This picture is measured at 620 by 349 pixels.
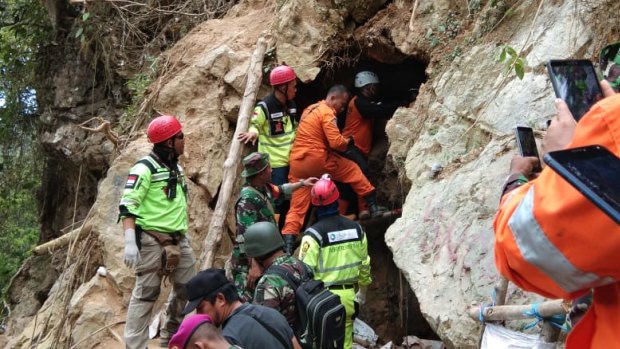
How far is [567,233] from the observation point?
156 cm

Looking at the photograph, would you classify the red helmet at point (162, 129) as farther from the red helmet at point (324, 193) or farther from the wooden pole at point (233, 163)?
the red helmet at point (324, 193)

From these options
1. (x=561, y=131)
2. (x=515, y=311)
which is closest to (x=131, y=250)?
(x=515, y=311)

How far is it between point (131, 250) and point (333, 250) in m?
1.98

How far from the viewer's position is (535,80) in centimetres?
539

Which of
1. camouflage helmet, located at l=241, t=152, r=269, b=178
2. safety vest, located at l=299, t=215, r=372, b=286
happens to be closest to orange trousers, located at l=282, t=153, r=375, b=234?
camouflage helmet, located at l=241, t=152, r=269, b=178

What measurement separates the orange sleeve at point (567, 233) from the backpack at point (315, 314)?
8.65ft

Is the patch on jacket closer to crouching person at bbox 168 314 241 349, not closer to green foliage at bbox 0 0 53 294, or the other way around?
crouching person at bbox 168 314 241 349

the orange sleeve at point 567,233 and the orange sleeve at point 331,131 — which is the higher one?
the orange sleeve at point 567,233

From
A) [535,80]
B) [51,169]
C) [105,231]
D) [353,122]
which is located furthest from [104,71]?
[535,80]

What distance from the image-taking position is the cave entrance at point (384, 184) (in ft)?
26.2

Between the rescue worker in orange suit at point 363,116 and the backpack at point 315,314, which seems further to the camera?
the rescue worker in orange suit at point 363,116

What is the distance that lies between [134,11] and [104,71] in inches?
45.6

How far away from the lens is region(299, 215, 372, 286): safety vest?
5551mm

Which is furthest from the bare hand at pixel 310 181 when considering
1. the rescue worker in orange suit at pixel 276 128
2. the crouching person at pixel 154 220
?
the crouching person at pixel 154 220
